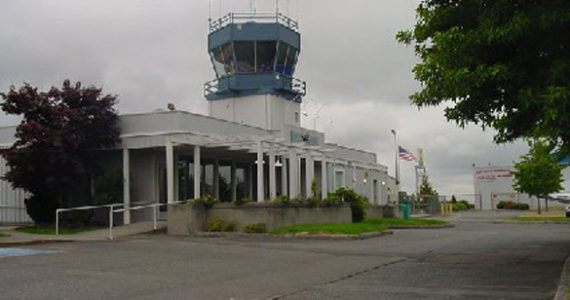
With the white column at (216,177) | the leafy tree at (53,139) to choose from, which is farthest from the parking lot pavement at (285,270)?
the white column at (216,177)

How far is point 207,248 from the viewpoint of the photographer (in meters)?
17.6

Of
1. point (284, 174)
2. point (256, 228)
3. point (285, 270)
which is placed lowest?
point (285, 270)

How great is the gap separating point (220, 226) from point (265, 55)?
1600 cm

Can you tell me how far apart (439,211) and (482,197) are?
20.6 metres

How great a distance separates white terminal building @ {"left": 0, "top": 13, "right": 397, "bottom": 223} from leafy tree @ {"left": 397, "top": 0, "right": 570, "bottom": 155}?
12583mm

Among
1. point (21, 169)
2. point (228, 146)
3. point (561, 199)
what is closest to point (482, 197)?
point (561, 199)

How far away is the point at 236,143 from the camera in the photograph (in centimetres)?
2511

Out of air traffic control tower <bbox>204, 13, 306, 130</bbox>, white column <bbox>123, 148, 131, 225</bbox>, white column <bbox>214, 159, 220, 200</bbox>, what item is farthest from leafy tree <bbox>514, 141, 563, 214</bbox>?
white column <bbox>123, 148, 131, 225</bbox>

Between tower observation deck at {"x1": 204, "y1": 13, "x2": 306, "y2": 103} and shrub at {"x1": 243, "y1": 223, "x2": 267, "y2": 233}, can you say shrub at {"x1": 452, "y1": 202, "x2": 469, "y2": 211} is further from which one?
shrub at {"x1": 243, "y1": 223, "x2": 267, "y2": 233}

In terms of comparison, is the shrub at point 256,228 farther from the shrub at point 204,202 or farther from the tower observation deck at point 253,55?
the tower observation deck at point 253,55

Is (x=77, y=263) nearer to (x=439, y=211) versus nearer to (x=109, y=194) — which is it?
(x=109, y=194)

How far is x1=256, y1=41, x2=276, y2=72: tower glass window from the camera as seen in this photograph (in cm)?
3588

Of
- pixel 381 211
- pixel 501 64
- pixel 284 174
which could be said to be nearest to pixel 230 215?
pixel 284 174

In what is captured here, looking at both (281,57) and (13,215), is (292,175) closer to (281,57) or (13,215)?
(281,57)
